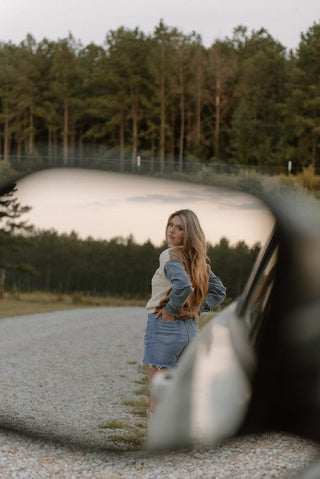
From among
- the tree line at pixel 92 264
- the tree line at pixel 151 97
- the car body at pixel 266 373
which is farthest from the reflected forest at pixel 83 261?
the tree line at pixel 151 97

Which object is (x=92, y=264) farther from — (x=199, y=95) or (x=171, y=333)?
(x=199, y=95)

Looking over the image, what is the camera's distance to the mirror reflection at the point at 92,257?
3.11 ft

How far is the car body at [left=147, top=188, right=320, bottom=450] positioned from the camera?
0.66 metres

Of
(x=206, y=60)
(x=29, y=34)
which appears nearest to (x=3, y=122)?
(x=29, y=34)

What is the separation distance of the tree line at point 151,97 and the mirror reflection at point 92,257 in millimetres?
82192

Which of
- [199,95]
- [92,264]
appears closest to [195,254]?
[92,264]

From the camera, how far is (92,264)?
1062 millimetres

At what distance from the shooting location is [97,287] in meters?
1.08

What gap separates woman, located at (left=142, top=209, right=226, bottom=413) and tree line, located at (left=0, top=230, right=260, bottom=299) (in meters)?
0.03

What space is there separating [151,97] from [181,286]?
98.7 meters

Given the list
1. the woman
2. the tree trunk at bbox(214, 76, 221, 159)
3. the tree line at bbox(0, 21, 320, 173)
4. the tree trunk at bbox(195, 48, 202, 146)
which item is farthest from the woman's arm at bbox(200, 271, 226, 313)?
the tree trunk at bbox(195, 48, 202, 146)

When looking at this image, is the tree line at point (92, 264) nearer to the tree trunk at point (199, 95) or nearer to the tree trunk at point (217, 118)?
the tree trunk at point (217, 118)

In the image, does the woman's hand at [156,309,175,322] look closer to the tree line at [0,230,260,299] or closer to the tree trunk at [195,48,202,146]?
the tree line at [0,230,260,299]

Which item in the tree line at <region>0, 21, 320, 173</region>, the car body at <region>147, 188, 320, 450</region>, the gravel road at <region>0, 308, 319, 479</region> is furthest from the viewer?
the tree line at <region>0, 21, 320, 173</region>
